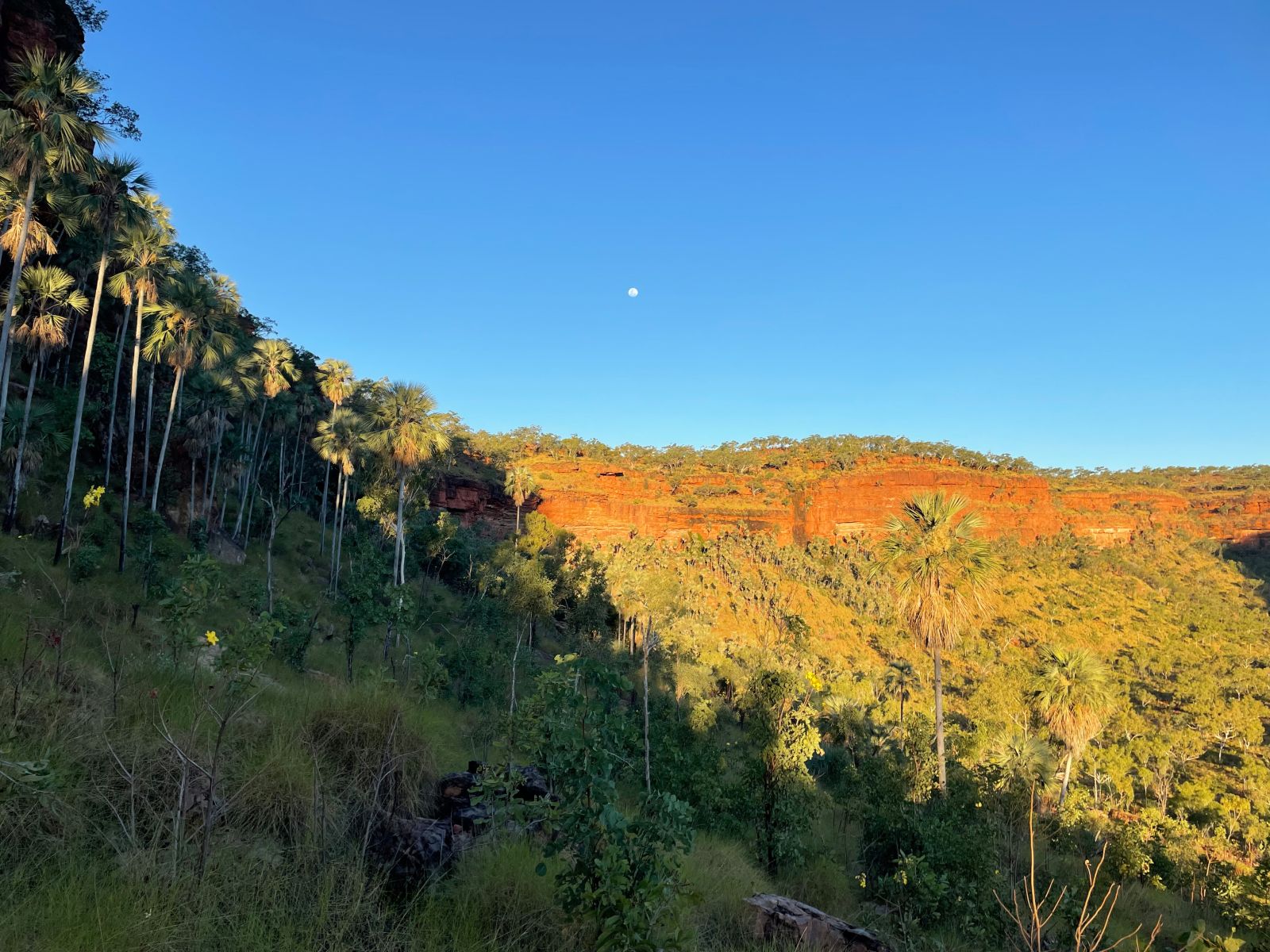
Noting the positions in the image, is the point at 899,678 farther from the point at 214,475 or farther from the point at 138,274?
the point at 138,274

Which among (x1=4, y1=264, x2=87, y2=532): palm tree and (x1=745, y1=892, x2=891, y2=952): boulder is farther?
(x1=4, y1=264, x2=87, y2=532): palm tree

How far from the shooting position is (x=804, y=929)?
581 centimetres

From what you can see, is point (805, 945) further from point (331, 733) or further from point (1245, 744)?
point (1245, 744)

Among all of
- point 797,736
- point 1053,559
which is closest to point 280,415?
point 797,736

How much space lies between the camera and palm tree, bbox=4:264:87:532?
754 inches

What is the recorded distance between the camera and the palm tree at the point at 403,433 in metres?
29.5

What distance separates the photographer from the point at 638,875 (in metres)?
3.69

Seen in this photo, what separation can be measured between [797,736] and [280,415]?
40.3m

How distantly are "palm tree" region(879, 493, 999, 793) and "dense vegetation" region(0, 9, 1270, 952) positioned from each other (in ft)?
0.38

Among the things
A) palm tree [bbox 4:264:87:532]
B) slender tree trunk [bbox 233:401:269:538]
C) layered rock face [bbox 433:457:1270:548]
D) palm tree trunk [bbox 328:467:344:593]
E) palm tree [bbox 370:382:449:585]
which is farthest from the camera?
layered rock face [bbox 433:457:1270:548]

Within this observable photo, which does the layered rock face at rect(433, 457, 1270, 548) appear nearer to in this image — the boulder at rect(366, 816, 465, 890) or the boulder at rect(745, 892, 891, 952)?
the boulder at rect(745, 892, 891, 952)

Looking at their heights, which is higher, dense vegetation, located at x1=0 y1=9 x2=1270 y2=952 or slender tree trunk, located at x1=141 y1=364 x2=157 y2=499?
slender tree trunk, located at x1=141 y1=364 x2=157 y2=499

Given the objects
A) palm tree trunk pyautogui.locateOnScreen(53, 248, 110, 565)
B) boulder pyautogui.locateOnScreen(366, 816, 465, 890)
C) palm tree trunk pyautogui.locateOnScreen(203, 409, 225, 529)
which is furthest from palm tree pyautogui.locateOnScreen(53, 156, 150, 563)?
boulder pyautogui.locateOnScreen(366, 816, 465, 890)

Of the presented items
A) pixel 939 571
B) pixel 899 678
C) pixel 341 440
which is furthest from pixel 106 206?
pixel 899 678
